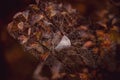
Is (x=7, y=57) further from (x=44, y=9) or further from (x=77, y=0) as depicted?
(x=77, y=0)

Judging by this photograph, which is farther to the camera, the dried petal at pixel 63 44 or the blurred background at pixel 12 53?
the blurred background at pixel 12 53

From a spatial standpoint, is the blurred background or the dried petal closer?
the dried petal

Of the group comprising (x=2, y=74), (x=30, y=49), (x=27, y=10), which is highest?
(x=27, y=10)

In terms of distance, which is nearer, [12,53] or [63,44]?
[63,44]

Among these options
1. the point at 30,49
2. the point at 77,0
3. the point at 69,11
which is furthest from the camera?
the point at 77,0

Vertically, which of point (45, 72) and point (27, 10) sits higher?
point (27, 10)

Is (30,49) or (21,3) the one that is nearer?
(30,49)

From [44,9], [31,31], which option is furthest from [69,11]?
[31,31]

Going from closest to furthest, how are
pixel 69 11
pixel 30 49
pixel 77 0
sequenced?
pixel 30 49, pixel 69 11, pixel 77 0
